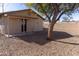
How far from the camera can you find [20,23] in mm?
3188

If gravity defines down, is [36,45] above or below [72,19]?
below

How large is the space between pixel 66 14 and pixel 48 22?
29 centimetres

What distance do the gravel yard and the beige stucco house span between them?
118mm

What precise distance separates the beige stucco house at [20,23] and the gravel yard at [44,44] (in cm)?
12

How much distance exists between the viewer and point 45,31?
272 cm

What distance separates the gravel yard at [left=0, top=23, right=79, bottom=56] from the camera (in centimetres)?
265

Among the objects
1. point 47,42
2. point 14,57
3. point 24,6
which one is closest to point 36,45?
point 47,42

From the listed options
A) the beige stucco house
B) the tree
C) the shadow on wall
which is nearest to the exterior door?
the beige stucco house

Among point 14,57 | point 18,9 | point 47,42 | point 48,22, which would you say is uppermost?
point 18,9

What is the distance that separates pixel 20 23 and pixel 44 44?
2.31 ft

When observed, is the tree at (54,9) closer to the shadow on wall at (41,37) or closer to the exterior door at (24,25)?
the shadow on wall at (41,37)

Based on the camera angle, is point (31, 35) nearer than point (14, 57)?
No

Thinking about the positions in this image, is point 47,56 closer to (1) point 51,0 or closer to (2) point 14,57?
(2) point 14,57

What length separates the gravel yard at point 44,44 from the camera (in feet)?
8.70
